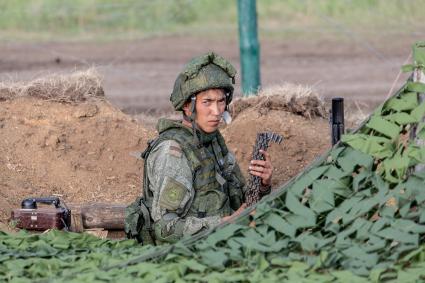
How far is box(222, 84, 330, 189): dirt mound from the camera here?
10781 mm

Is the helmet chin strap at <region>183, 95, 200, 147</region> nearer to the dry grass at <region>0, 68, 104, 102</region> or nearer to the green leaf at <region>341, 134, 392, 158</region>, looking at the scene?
the green leaf at <region>341, 134, 392, 158</region>

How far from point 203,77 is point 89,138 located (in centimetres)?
250

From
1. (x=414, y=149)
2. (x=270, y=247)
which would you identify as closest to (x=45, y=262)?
A: (x=270, y=247)

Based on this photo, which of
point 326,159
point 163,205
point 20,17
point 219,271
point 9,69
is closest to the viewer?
point 219,271

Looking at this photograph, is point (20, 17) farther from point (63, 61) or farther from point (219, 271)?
point (219, 271)

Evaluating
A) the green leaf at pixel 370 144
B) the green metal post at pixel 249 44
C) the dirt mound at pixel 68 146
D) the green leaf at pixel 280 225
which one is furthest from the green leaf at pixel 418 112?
the green metal post at pixel 249 44

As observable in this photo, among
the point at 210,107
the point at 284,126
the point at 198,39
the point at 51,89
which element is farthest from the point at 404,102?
the point at 198,39

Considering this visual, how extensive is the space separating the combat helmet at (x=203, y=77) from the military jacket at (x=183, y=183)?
0.20 metres

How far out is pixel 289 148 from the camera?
10906 mm

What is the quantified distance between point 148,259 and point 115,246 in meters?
0.84

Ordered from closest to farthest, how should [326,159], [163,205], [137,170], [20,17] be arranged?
1. [326,159]
2. [163,205]
3. [137,170]
4. [20,17]

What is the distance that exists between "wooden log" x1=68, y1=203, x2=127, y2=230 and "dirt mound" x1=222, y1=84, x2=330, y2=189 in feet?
4.31

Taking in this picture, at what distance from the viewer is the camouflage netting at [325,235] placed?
7184mm

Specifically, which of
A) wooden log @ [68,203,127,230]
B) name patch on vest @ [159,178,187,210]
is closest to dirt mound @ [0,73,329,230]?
wooden log @ [68,203,127,230]
